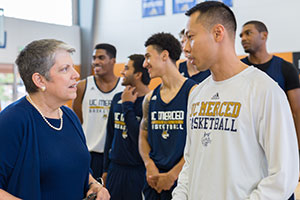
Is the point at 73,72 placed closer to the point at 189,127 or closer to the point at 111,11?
the point at 189,127

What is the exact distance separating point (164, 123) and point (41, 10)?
7.06m

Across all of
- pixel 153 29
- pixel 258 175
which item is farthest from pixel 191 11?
pixel 153 29

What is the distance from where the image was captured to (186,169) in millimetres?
2170

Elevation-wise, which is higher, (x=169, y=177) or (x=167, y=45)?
(x=167, y=45)

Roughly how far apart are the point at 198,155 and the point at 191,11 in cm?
79

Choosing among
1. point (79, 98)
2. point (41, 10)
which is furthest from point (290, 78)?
point (41, 10)

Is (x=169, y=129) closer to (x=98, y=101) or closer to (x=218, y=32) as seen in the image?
(x=218, y=32)

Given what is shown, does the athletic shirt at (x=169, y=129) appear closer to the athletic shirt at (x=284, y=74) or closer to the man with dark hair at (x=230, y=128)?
the man with dark hair at (x=230, y=128)

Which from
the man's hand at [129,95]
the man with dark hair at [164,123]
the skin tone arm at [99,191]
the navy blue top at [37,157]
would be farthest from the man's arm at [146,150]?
the navy blue top at [37,157]

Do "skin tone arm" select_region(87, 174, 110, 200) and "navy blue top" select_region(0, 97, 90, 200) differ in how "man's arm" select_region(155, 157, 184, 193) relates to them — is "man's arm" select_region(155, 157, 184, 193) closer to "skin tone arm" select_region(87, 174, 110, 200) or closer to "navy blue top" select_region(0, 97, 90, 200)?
"skin tone arm" select_region(87, 174, 110, 200)

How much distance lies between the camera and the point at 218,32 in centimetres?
202

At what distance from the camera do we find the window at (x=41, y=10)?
859 cm

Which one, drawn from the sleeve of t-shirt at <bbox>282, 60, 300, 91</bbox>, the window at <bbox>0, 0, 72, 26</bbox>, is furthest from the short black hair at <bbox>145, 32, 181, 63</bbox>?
the window at <bbox>0, 0, 72, 26</bbox>

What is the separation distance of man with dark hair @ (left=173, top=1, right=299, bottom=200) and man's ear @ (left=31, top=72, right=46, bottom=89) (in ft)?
2.59
